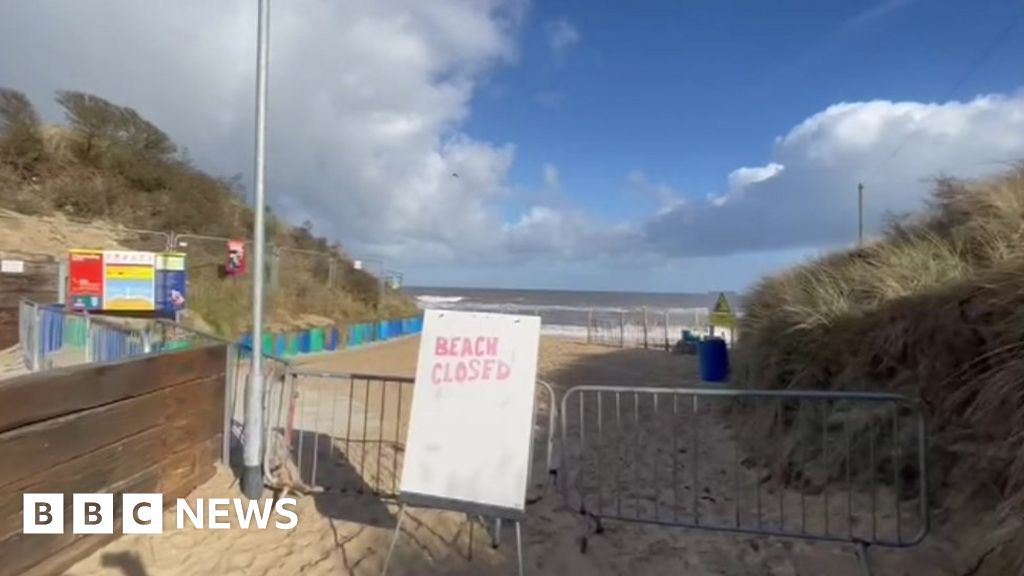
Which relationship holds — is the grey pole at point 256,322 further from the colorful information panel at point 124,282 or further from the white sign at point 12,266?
the white sign at point 12,266

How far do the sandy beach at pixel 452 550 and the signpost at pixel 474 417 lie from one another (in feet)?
1.35

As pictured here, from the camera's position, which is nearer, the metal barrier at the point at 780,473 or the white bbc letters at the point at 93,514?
the white bbc letters at the point at 93,514

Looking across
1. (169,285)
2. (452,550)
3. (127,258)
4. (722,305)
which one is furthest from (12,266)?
(722,305)

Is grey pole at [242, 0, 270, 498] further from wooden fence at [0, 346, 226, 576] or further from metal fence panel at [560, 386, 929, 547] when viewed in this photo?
metal fence panel at [560, 386, 929, 547]

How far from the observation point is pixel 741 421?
323 inches

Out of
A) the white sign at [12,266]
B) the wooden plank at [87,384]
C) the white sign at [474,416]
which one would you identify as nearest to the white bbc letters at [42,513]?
the wooden plank at [87,384]

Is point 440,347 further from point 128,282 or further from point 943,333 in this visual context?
point 128,282

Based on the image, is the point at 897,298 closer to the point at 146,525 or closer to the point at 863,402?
the point at 863,402

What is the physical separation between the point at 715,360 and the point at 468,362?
33.3 ft

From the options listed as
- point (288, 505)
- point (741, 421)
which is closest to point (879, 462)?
point (741, 421)

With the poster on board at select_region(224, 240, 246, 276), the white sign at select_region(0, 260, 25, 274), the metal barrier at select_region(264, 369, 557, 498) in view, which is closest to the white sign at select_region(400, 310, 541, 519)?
the metal barrier at select_region(264, 369, 557, 498)

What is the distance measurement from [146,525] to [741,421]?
6.68 meters

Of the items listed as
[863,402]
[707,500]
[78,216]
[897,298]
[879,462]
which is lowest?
[707,500]

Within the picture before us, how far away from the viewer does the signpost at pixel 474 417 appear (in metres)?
4.05
